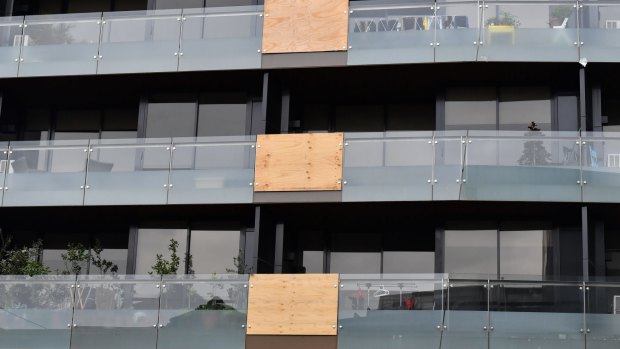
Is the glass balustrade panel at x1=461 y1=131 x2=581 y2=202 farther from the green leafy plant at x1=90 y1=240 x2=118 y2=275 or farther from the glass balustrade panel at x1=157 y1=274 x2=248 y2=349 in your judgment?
A: the green leafy plant at x1=90 y1=240 x2=118 y2=275

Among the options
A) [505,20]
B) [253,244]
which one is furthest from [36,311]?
[505,20]

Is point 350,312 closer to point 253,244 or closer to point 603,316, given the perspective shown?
point 253,244

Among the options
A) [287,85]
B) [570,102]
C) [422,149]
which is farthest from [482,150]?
[287,85]

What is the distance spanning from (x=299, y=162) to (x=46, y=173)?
596 centimetres

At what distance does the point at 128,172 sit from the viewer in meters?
30.2

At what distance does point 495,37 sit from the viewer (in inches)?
1160

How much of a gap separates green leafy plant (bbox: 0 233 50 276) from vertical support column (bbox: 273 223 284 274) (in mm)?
5132

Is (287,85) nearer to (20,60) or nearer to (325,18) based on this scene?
(325,18)

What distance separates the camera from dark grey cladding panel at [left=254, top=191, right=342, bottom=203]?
1142 inches

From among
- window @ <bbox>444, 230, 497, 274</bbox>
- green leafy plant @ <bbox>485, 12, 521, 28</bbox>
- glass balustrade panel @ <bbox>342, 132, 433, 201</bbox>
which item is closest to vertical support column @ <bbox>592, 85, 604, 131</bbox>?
green leafy plant @ <bbox>485, 12, 521, 28</bbox>

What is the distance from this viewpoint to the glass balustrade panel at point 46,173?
3044cm

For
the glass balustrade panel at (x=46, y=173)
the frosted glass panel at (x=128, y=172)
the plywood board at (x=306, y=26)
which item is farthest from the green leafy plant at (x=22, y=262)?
the plywood board at (x=306, y=26)

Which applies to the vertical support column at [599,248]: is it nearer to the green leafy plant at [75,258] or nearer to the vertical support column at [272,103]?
the vertical support column at [272,103]

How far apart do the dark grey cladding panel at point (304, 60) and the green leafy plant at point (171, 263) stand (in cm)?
465
